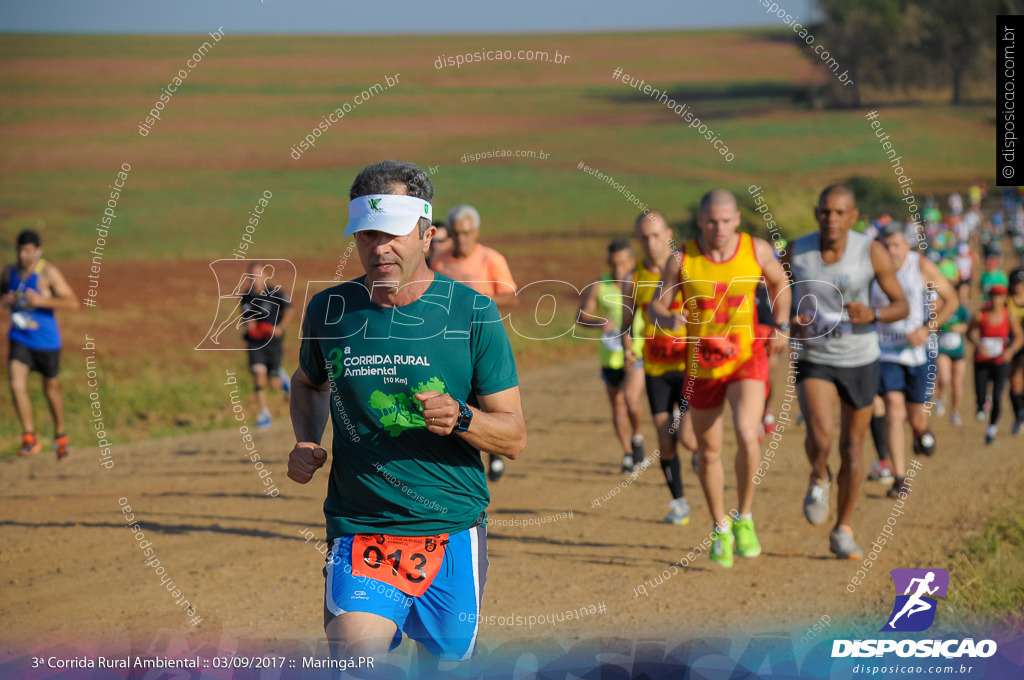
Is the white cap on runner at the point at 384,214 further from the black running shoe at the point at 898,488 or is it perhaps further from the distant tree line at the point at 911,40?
the distant tree line at the point at 911,40

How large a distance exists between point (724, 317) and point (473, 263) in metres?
3.07

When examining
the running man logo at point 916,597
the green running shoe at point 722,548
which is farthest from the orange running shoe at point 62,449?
the running man logo at point 916,597

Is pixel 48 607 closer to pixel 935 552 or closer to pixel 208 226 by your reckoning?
pixel 935 552

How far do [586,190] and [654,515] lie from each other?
1577 inches

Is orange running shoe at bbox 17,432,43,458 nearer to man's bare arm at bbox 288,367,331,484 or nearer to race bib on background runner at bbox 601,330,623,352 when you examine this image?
race bib on background runner at bbox 601,330,623,352

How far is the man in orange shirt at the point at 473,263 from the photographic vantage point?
9008 mm

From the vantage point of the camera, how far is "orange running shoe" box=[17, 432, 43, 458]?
1118cm

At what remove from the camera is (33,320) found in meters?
10.9

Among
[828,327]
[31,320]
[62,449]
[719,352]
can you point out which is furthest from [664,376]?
[31,320]

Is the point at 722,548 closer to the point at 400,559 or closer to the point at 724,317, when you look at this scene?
the point at 724,317

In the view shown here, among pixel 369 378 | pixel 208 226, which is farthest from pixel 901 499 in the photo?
pixel 208 226

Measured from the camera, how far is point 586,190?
1881 inches

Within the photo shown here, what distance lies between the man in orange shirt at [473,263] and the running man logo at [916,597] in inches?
155

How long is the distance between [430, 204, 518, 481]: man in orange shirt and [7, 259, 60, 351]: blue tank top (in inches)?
179
